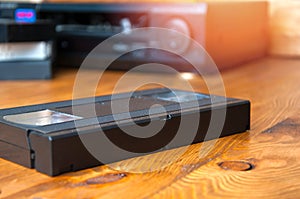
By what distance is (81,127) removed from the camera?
0.58 metres

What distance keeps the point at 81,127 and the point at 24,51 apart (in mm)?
774

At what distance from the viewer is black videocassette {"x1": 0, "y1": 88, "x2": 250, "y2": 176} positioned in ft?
1.82

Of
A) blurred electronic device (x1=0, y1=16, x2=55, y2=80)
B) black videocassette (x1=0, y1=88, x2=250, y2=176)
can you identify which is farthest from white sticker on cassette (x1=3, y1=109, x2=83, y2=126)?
blurred electronic device (x1=0, y1=16, x2=55, y2=80)

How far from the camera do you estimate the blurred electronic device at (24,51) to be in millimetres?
1288

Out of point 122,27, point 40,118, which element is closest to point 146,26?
point 122,27

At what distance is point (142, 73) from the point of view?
1.43 m

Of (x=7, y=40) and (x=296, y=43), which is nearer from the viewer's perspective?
(x=7, y=40)

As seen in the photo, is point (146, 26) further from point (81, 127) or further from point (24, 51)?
point (81, 127)

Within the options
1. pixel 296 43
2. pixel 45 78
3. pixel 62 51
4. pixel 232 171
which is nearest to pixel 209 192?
pixel 232 171

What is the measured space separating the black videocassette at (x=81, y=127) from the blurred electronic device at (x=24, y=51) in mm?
566

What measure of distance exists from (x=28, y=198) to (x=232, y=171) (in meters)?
0.22

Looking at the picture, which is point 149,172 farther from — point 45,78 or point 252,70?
point 252,70

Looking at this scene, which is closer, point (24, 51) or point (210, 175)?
point (210, 175)

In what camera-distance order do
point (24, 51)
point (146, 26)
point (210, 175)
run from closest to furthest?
point (210, 175) < point (24, 51) < point (146, 26)
